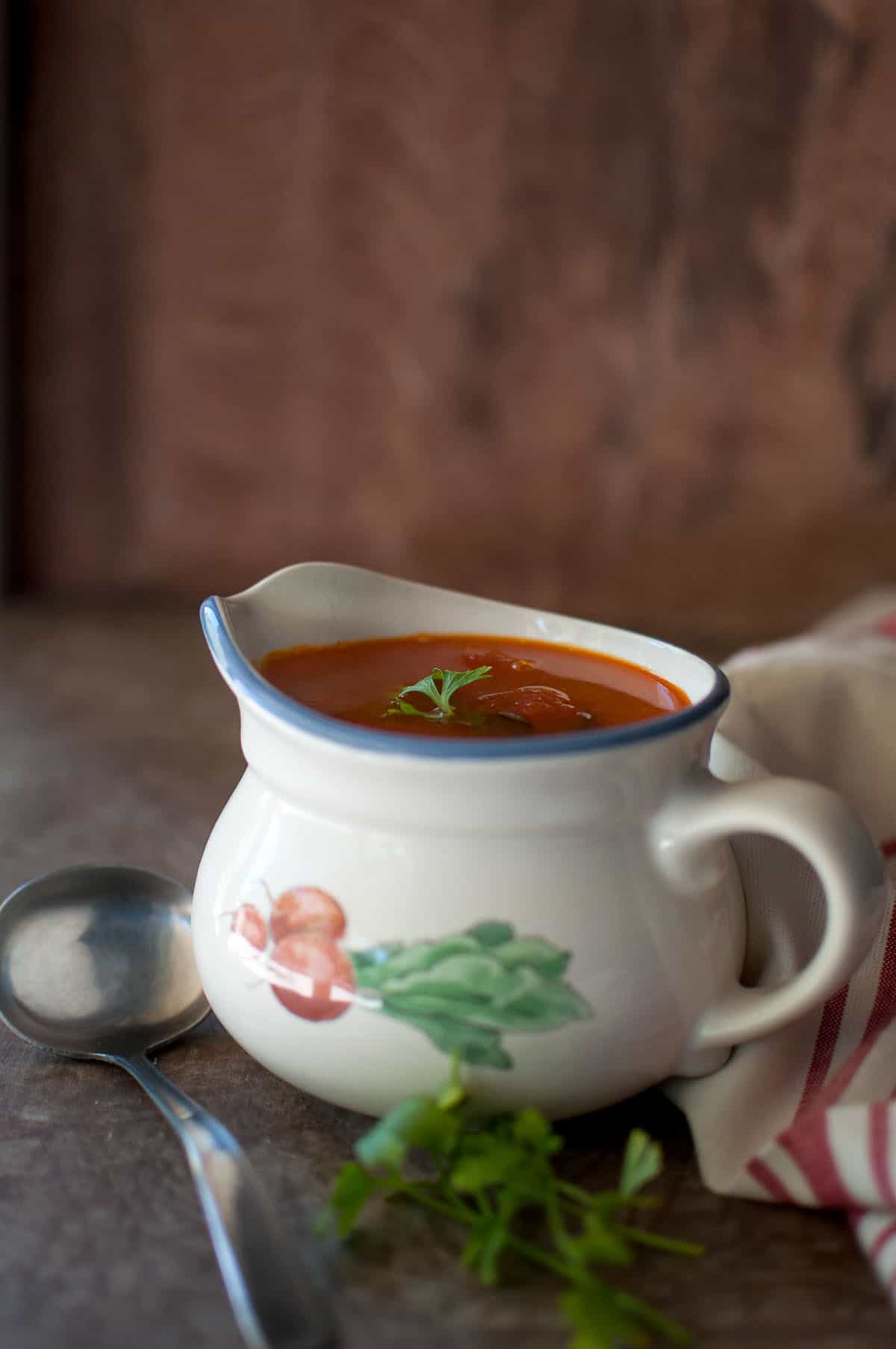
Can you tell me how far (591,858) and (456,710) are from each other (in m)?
0.09

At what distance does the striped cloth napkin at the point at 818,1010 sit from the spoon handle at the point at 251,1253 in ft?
0.53

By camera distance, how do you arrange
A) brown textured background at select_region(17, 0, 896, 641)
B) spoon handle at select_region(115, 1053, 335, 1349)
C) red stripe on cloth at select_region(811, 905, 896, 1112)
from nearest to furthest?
1. spoon handle at select_region(115, 1053, 335, 1349)
2. red stripe on cloth at select_region(811, 905, 896, 1112)
3. brown textured background at select_region(17, 0, 896, 641)

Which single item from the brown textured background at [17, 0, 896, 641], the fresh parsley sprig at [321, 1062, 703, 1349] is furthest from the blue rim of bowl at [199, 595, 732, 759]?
the brown textured background at [17, 0, 896, 641]

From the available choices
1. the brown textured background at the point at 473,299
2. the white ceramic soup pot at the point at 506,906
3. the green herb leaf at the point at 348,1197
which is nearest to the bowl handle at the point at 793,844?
the white ceramic soup pot at the point at 506,906

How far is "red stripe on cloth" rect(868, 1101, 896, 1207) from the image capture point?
0.43 metres

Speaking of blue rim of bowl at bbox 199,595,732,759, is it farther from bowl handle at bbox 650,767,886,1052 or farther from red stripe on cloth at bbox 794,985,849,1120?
red stripe on cloth at bbox 794,985,849,1120

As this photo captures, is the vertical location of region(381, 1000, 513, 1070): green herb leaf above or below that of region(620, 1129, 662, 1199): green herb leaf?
above

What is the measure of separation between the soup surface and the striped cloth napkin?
0.12 meters

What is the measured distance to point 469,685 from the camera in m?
0.53

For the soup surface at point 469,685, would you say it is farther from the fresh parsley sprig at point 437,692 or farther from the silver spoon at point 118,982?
the silver spoon at point 118,982

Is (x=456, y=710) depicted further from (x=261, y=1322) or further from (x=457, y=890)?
(x=261, y=1322)

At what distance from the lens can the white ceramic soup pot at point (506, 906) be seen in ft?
1.44

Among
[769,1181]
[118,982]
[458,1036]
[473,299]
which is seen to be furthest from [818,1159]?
[473,299]

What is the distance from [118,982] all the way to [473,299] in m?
1.02
